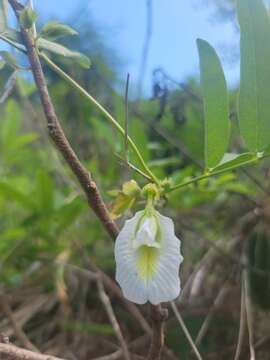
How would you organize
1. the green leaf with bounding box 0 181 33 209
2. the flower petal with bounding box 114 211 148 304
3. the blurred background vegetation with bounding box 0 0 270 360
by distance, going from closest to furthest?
the flower petal with bounding box 114 211 148 304 → the blurred background vegetation with bounding box 0 0 270 360 → the green leaf with bounding box 0 181 33 209

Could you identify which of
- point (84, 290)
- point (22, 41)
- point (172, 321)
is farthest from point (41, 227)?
point (22, 41)

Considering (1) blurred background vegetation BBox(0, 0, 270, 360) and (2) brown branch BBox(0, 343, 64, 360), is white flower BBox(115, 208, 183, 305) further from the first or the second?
(1) blurred background vegetation BBox(0, 0, 270, 360)

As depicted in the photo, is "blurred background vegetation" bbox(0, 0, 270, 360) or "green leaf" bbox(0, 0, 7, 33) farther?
"blurred background vegetation" bbox(0, 0, 270, 360)

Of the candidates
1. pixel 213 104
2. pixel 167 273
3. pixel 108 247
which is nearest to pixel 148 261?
pixel 167 273

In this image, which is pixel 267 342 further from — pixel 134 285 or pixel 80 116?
pixel 80 116

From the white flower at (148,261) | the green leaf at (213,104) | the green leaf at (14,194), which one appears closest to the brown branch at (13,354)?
the white flower at (148,261)

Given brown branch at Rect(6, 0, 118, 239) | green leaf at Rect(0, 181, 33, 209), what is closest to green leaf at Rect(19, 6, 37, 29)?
brown branch at Rect(6, 0, 118, 239)
